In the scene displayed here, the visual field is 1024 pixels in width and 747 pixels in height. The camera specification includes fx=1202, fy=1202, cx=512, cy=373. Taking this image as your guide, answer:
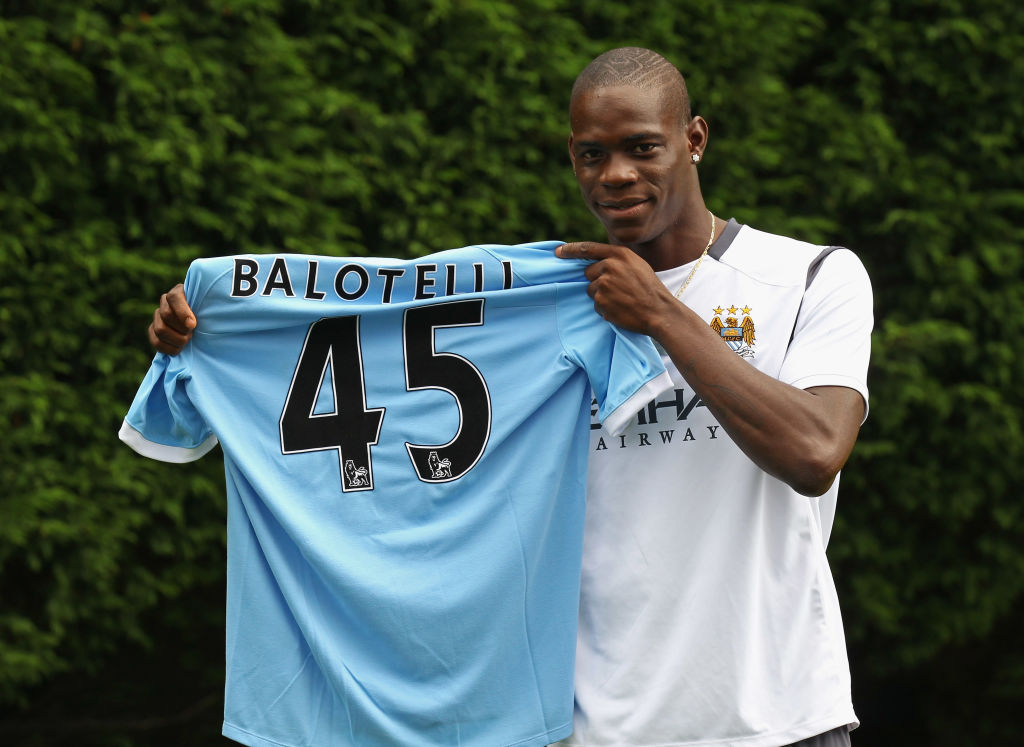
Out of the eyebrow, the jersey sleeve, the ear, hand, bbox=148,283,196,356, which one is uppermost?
the ear

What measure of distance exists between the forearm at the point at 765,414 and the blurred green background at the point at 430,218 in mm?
2336

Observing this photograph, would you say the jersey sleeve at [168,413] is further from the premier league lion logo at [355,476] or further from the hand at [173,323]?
the premier league lion logo at [355,476]

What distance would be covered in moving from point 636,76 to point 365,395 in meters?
0.94

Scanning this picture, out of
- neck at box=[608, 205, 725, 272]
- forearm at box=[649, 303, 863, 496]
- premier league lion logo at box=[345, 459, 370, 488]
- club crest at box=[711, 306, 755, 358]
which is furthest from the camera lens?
premier league lion logo at box=[345, 459, 370, 488]

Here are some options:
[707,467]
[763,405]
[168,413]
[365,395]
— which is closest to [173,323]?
[168,413]

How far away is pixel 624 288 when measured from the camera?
8.06ft

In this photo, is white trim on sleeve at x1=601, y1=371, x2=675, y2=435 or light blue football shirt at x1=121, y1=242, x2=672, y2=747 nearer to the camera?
white trim on sleeve at x1=601, y1=371, x2=675, y2=435

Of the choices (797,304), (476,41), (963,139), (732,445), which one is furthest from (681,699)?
(963,139)

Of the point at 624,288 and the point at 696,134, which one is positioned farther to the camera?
the point at 696,134

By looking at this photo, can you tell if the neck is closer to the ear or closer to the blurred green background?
the ear

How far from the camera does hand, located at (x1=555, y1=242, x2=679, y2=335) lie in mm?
2395

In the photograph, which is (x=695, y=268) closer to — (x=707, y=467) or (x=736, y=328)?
(x=736, y=328)

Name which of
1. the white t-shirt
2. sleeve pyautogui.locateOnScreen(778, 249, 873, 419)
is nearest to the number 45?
the white t-shirt

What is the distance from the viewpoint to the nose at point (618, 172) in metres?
2.51
